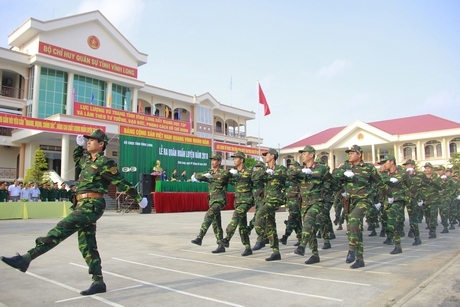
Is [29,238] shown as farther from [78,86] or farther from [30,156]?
[78,86]

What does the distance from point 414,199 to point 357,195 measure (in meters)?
4.24

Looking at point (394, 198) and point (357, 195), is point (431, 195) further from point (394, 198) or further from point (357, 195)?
point (357, 195)

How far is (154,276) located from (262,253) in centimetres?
270

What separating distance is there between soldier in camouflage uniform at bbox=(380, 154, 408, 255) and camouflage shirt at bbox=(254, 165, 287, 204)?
1.97 m

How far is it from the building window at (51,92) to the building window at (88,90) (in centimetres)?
91

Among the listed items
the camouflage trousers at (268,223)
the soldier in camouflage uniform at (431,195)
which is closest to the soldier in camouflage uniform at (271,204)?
the camouflage trousers at (268,223)

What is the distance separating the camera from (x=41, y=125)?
857 inches

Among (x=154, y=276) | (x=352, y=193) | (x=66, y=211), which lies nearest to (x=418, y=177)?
(x=352, y=193)

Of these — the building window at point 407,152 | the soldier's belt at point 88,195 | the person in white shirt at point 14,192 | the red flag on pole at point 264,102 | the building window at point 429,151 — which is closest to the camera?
the soldier's belt at point 88,195

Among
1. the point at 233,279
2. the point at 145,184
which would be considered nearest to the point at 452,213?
the point at 233,279

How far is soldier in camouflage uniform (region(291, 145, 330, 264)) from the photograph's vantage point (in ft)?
20.4

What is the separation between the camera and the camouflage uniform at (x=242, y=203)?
281 inches

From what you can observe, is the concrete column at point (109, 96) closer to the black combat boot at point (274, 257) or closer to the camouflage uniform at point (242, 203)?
the camouflage uniform at point (242, 203)

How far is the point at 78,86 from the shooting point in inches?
1240
